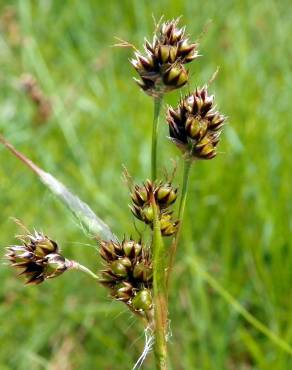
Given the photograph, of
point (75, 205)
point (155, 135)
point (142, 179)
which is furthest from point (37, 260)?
point (142, 179)

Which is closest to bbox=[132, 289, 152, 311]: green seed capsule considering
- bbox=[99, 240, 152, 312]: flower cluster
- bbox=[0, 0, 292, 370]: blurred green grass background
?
bbox=[99, 240, 152, 312]: flower cluster

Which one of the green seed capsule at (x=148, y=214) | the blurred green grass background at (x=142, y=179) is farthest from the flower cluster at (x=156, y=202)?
the blurred green grass background at (x=142, y=179)

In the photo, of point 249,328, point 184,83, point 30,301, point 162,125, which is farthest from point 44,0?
point 184,83

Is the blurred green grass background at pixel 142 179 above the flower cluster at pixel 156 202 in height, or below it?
above

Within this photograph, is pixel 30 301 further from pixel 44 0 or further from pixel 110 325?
pixel 44 0

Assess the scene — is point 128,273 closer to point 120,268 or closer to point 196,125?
point 120,268

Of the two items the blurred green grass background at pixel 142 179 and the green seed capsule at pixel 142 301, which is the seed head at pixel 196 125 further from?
the blurred green grass background at pixel 142 179
